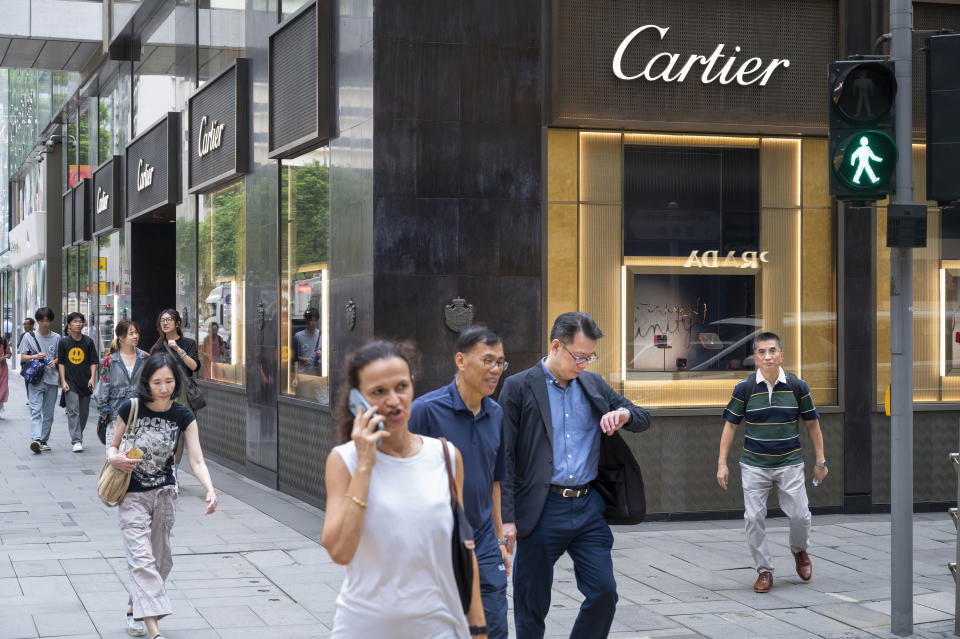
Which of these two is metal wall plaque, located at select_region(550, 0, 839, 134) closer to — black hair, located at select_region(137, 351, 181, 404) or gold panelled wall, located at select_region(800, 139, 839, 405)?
gold panelled wall, located at select_region(800, 139, 839, 405)

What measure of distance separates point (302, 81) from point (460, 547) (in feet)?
29.5

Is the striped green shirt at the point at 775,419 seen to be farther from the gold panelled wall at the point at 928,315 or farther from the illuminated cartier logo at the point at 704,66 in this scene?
the gold panelled wall at the point at 928,315

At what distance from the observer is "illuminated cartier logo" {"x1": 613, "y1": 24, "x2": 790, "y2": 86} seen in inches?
423

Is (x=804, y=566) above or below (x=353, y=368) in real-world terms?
below

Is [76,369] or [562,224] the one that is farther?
[76,369]

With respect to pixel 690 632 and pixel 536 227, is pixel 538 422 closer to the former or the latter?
pixel 690 632

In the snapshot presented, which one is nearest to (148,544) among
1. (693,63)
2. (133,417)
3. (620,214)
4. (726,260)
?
(133,417)

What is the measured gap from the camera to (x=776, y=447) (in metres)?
8.34

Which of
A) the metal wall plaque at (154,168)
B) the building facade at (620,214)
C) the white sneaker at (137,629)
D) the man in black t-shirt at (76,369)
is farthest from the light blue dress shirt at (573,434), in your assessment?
the metal wall plaque at (154,168)

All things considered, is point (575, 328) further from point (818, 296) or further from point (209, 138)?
point (209, 138)

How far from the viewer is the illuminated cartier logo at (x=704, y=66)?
10.8m

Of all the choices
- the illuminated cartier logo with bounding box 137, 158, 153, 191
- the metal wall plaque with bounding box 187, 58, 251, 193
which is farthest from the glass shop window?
the illuminated cartier logo with bounding box 137, 158, 153, 191

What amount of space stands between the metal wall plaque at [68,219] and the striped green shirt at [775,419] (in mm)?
23422

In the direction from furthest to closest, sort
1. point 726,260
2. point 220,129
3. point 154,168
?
point 154,168 → point 220,129 → point 726,260
